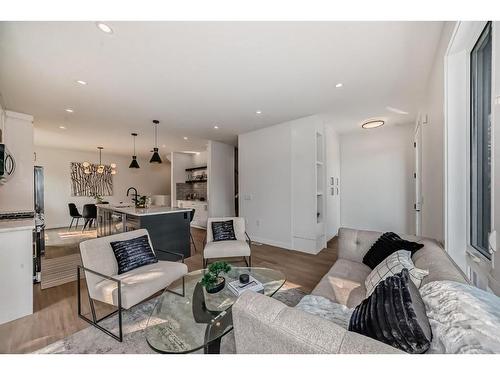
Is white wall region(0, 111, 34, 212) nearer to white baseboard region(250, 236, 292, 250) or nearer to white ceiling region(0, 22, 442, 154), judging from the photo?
white ceiling region(0, 22, 442, 154)

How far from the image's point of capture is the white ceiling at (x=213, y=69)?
170cm

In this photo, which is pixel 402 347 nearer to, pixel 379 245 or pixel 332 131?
pixel 379 245

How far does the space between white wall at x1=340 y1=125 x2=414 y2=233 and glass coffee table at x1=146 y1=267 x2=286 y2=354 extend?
156 inches

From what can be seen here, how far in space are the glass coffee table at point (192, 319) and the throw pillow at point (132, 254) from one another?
1.82 feet

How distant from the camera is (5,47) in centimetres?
185

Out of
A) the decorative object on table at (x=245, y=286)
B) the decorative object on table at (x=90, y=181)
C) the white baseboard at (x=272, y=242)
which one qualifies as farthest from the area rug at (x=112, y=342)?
the decorative object on table at (x=90, y=181)

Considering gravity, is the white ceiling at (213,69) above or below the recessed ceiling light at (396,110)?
below

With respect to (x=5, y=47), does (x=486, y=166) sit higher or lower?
lower

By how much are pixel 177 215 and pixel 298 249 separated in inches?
95.5

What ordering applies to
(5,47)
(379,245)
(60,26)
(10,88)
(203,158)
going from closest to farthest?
(60,26) → (5,47) → (379,245) → (10,88) → (203,158)

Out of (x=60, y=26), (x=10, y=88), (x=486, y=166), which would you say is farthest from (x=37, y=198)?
(x=486, y=166)

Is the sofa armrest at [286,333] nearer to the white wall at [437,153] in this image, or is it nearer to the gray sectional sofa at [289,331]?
the gray sectional sofa at [289,331]
